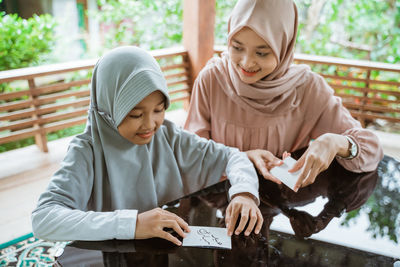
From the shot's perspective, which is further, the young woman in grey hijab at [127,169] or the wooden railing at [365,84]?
the wooden railing at [365,84]

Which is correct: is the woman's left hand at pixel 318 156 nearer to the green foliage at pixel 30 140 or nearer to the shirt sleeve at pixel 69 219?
the shirt sleeve at pixel 69 219

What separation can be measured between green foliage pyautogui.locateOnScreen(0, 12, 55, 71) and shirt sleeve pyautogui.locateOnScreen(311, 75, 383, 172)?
3346 mm

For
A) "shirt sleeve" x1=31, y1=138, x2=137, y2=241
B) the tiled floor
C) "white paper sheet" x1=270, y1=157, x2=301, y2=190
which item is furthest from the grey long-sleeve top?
the tiled floor

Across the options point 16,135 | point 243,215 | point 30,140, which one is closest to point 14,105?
point 16,135

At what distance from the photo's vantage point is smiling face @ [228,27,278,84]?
1.47m

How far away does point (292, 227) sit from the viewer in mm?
1125

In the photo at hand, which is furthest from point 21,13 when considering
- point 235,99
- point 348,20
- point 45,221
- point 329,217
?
point 348,20

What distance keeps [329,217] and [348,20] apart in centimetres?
470

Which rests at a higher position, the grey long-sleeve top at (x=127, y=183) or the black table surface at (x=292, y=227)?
the grey long-sleeve top at (x=127, y=183)

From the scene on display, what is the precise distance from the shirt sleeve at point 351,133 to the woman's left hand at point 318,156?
0.19 feet

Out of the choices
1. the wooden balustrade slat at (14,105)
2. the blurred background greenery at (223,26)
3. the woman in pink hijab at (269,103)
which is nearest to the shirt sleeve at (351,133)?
the woman in pink hijab at (269,103)

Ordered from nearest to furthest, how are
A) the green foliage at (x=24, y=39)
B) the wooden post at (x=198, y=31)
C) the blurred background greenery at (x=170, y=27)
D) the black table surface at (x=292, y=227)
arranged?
the black table surface at (x=292, y=227), the green foliage at (x=24, y=39), the wooden post at (x=198, y=31), the blurred background greenery at (x=170, y=27)

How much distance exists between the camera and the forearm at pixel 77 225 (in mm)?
955

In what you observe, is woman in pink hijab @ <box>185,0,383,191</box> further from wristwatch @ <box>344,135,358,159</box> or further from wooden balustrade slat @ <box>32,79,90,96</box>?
Result: wooden balustrade slat @ <box>32,79,90,96</box>
